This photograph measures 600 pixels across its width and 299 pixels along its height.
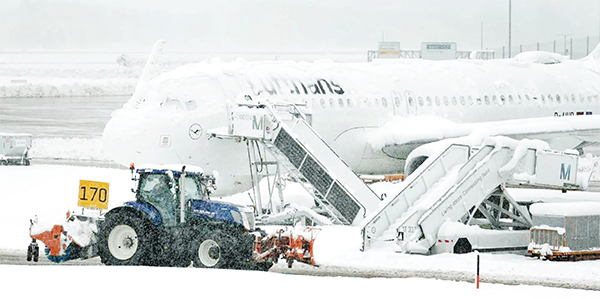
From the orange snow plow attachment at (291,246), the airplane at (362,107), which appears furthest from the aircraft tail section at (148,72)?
the orange snow plow attachment at (291,246)

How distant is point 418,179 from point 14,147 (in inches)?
1030

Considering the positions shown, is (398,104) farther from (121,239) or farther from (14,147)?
(14,147)

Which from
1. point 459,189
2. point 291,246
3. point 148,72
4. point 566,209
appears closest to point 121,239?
point 291,246

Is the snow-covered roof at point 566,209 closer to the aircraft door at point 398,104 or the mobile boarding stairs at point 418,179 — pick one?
the mobile boarding stairs at point 418,179

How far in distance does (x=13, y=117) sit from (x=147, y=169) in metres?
56.8

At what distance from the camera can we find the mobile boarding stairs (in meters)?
22.3

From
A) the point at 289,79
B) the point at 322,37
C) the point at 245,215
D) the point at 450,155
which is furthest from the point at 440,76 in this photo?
the point at 322,37

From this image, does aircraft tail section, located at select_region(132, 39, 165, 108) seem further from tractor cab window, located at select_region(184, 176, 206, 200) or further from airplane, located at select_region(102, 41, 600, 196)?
tractor cab window, located at select_region(184, 176, 206, 200)

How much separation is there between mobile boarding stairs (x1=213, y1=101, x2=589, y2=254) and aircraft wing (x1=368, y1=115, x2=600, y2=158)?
8.77 feet

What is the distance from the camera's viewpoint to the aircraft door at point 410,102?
99.5 ft

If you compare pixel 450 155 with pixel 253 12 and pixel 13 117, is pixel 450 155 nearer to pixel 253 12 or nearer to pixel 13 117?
pixel 13 117

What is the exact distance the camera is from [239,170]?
88.0 feet

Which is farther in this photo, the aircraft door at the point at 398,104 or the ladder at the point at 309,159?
the aircraft door at the point at 398,104

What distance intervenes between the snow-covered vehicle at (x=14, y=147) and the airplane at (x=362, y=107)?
16419 millimetres
